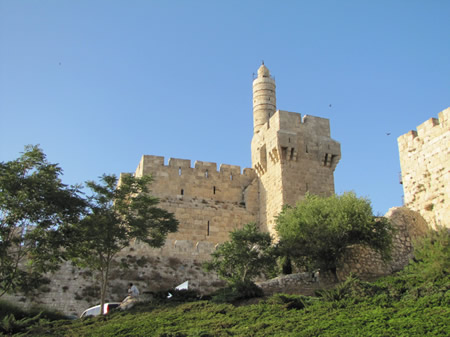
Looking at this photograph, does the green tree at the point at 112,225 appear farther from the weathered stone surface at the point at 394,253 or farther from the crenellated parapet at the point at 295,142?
the crenellated parapet at the point at 295,142

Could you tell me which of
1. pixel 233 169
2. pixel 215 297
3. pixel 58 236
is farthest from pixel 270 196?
pixel 58 236

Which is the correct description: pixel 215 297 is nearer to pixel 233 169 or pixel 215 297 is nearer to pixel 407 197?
pixel 407 197

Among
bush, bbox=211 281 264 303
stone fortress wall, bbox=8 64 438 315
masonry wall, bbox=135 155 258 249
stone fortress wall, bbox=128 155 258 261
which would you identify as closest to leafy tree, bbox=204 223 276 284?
bush, bbox=211 281 264 303

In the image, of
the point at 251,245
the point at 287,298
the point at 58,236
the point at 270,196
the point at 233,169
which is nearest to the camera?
the point at 287,298

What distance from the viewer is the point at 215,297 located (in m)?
14.7

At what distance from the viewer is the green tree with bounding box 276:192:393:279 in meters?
16.2

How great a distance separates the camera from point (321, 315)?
38.8 ft

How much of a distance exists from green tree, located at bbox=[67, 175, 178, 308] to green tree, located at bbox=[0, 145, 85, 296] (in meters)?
0.66

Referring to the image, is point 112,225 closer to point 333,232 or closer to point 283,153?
point 333,232

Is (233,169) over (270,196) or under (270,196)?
over

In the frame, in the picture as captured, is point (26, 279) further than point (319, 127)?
No

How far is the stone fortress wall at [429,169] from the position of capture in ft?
56.2

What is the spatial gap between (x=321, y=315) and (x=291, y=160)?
12.3 meters

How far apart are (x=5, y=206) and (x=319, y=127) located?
1443cm
